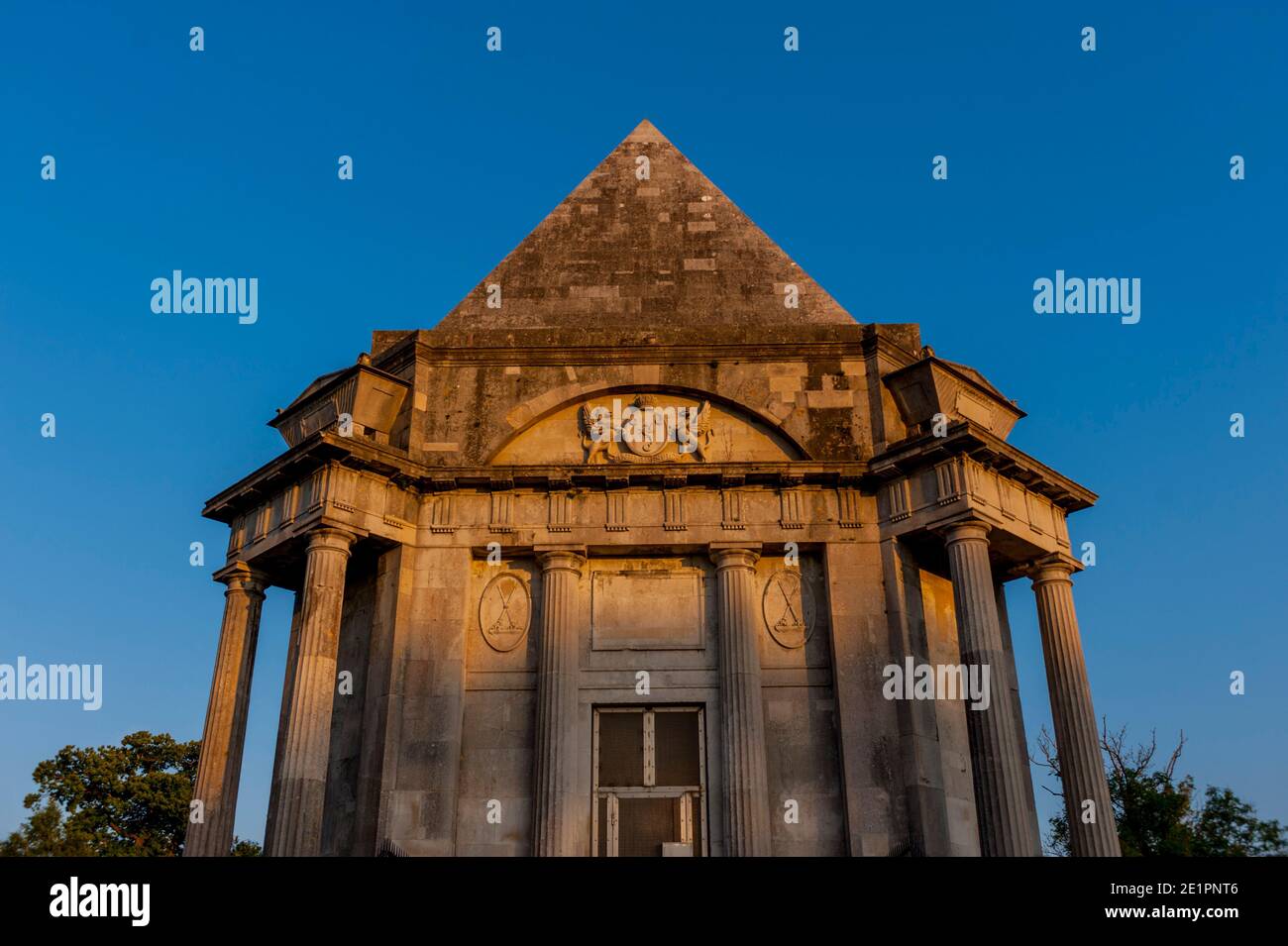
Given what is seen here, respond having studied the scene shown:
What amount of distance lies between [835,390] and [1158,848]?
29889 mm

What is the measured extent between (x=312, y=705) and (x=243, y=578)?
14.9 ft

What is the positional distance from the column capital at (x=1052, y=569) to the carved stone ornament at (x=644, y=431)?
24.2ft

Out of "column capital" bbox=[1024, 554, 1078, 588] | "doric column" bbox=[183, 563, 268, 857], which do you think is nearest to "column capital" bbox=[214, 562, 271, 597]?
"doric column" bbox=[183, 563, 268, 857]

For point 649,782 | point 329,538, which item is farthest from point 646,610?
point 329,538

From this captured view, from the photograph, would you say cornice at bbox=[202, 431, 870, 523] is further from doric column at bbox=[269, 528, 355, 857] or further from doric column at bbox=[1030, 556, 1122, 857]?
doric column at bbox=[1030, 556, 1122, 857]

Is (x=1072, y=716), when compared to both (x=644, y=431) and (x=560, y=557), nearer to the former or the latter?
(x=644, y=431)

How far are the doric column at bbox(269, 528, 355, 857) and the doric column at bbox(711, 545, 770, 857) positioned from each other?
7.20 m

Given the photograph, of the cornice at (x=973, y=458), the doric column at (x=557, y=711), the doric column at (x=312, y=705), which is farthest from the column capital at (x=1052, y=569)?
the doric column at (x=312, y=705)

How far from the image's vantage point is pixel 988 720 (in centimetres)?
1925

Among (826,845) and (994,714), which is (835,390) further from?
(826,845)
